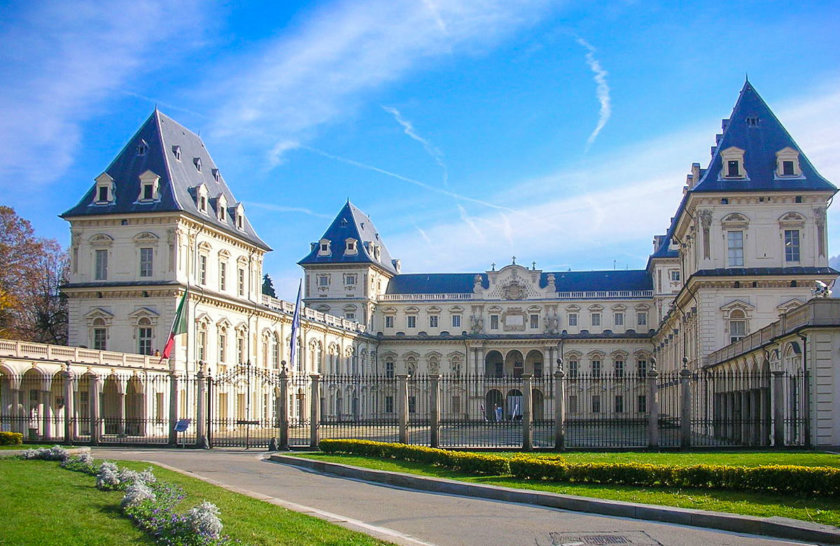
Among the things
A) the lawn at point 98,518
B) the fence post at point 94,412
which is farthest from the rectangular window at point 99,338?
the lawn at point 98,518

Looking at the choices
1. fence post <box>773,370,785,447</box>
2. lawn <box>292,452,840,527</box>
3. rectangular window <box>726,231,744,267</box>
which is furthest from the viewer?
rectangular window <box>726,231,744,267</box>

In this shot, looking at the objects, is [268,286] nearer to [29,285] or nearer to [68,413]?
[29,285]

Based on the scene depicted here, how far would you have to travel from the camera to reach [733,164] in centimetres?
4784

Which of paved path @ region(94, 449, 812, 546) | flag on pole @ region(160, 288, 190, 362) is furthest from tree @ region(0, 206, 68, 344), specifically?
paved path @ region(94, 449, 812, 546)

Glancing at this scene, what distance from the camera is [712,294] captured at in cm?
4719

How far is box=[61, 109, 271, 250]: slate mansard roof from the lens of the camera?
52.2m

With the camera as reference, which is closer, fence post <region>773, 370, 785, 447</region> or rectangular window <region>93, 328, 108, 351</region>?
fence post <region>773, 370, 785, 447</region>

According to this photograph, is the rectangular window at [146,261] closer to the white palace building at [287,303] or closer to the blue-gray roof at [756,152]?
the white palace building at [287,303]

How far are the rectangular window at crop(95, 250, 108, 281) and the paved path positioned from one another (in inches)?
1282

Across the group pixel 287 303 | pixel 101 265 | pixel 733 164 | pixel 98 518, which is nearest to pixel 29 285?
pixel 101 265

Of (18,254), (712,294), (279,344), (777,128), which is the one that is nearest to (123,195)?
(18,254)

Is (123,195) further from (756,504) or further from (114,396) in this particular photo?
(756,504)

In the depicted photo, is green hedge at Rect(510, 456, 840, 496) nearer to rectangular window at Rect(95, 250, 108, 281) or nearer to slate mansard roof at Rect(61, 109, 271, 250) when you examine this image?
slate mansard roof at Rect(61, 109, 271, 250)

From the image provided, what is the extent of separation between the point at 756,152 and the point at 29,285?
4572 centimetres
